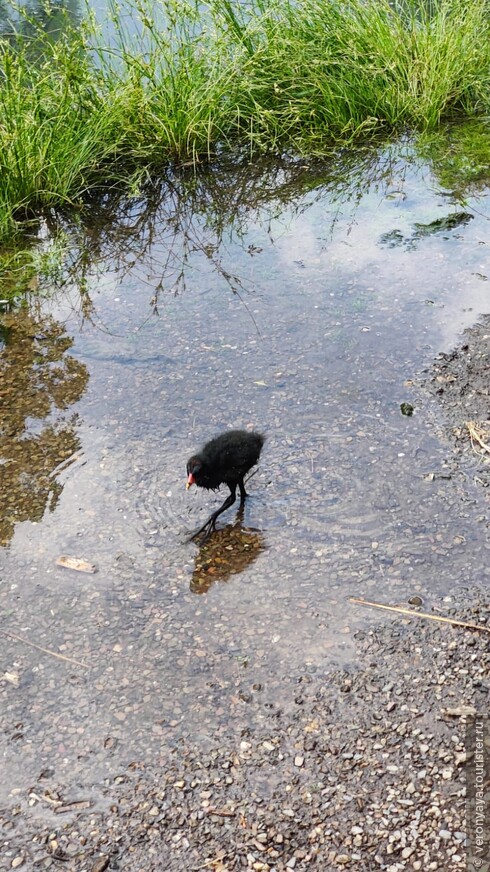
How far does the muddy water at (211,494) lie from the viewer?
3537mm

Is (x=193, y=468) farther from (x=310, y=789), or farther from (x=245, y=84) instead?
(x=245, y=84)

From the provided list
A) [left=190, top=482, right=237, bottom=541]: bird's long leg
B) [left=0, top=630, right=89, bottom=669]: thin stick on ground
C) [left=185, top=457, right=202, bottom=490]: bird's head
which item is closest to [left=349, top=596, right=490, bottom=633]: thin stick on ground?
[left=190, top=482, right=237, bottom=541]: bird's long leg

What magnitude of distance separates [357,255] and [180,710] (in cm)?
411

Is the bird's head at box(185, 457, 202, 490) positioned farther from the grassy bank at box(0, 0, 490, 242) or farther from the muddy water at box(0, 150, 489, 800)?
the grassy bank at box(0, 0, 490, 242)

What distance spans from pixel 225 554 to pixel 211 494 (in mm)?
440

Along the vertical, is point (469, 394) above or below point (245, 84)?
below

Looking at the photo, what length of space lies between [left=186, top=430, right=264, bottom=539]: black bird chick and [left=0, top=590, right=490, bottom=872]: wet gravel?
1047 millimetres

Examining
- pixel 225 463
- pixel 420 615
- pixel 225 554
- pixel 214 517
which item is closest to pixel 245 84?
pixel 225 463

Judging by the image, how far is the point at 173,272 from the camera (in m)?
6.57

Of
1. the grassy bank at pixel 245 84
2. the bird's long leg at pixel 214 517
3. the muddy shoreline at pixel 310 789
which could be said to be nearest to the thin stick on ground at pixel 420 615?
the muddy shoreline at pixel 310 789

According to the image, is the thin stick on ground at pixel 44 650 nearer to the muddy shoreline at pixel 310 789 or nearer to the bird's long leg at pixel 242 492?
the muddy shoreline at pixel 310 789

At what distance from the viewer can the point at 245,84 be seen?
25.3 feet

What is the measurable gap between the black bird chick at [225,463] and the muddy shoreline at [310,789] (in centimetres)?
102

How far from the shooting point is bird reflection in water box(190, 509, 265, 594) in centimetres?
402
